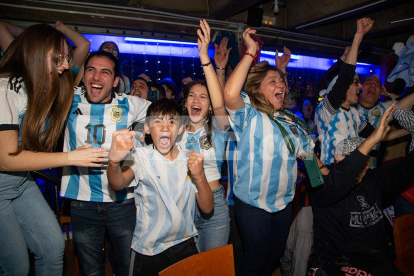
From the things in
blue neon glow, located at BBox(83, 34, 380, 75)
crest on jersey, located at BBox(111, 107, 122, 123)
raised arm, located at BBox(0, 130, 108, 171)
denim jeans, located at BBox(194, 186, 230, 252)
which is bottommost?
denim jeans, located at BBox(194, 186, 230, 252)

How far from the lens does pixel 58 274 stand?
1450 millimetres

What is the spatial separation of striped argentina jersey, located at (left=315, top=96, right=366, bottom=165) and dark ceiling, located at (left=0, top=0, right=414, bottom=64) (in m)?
2.94

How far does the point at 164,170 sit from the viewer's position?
4.85 feet

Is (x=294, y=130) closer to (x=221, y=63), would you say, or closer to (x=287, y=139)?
(x=287, y=139)

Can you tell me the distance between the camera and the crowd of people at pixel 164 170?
1.26 metres

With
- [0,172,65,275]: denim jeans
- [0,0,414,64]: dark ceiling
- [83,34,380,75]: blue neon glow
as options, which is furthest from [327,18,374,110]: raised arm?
[83,34,380,75]: blue neon glow

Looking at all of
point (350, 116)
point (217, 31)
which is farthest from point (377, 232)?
point (217, 31)

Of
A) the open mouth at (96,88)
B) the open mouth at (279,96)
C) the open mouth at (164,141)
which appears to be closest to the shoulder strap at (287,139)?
the open mouth at (279,96)

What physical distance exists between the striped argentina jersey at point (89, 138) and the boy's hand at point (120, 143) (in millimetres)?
582

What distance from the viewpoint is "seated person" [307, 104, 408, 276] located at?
153 centimetres

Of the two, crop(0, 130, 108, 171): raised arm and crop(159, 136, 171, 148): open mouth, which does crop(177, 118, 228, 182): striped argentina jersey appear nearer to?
crop(159, 136, 171, 148): open mouth

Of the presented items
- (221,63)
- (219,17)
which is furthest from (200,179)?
(219,17)

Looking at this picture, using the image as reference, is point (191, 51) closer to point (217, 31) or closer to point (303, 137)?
point (217, 31)

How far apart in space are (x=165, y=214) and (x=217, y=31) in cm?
496
